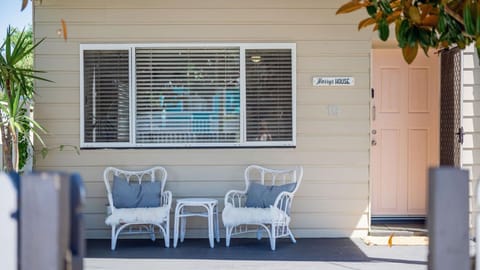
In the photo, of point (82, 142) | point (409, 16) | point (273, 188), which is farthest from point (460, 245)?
point (82, 142)

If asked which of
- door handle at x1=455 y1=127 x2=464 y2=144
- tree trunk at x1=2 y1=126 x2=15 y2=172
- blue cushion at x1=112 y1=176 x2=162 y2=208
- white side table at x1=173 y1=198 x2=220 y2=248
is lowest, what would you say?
white side table at x1=173 y1=198 x2=220 y2=248

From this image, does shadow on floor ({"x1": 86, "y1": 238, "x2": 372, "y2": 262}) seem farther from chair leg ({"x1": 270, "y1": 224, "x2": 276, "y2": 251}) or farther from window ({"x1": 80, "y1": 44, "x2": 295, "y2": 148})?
window ({"x1": 80, "y1": 44, "x2": 295, "y2": 148})

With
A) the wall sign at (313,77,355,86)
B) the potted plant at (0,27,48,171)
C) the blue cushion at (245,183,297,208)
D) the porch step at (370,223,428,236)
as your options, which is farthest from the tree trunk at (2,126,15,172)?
the porch step at (370,223,428,236)

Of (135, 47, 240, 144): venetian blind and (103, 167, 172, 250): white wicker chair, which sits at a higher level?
(135, 47, 240, 144): venetian blind

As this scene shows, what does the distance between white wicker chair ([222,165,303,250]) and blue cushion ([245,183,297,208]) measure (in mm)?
62

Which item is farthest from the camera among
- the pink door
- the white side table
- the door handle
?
the pink door

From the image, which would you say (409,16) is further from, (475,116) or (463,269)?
(475,116)

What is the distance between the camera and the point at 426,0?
2855mm

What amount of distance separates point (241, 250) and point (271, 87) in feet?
5.43

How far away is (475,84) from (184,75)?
2856 millimetres

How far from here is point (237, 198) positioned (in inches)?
212

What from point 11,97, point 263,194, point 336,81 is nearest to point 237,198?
point 263,194

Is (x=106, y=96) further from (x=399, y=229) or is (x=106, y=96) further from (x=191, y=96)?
(x=399, y=229)

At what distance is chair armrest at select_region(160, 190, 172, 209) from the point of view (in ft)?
16.6
